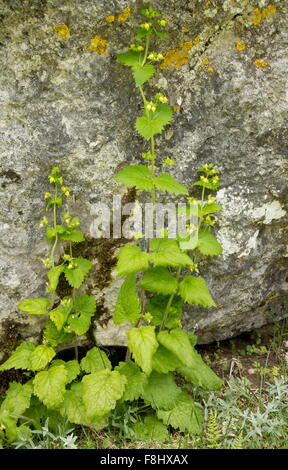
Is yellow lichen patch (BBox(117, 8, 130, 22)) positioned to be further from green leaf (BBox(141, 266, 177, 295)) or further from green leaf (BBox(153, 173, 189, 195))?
green leaf (BBox(141, 266, 177, 295))

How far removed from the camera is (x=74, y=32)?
2662 millimetres

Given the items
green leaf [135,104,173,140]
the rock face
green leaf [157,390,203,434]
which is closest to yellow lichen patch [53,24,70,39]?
the rock face

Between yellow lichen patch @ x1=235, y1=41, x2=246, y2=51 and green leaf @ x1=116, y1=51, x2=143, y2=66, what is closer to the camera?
green leaf @ x1=116, y1=51, x2=143, y2=66

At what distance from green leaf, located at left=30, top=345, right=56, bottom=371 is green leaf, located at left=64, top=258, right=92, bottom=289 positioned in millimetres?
390

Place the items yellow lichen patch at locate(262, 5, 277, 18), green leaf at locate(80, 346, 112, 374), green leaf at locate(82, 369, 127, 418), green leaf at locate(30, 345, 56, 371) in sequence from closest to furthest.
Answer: green leaf at locate(82, 369, 127, 418) < green leaf at locate(30, 345, 56, 371) < yellow lichen patch at locate(262, 5, 277, 18) < green leaf at locate(80, 346, 112, 374)

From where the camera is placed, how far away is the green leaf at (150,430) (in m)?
2.82

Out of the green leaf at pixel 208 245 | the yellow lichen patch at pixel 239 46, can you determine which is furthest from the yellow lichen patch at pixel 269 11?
the green leaf at pixel 208 245

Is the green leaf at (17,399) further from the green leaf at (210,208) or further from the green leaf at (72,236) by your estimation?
the green leaf at (210,208)

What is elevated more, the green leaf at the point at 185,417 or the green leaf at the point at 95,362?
the green leaf at the point at 95,362

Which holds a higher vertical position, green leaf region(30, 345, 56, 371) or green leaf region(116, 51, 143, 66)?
green leaf region(116, 51, 143, 66)

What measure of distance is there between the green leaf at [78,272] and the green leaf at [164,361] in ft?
1.92

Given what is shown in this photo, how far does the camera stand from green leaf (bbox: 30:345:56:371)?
8.98ft
